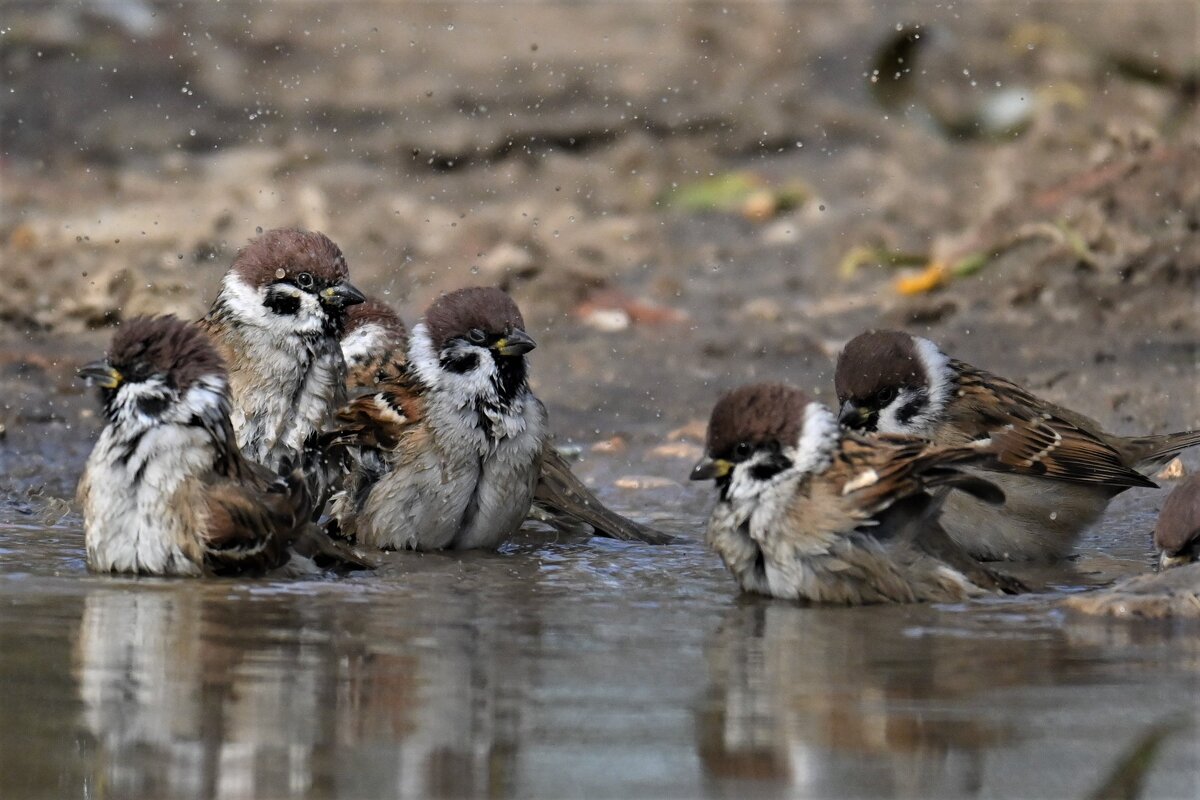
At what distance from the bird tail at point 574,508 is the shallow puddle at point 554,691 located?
81 centimetres

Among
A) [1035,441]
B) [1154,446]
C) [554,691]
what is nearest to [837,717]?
[554,691]

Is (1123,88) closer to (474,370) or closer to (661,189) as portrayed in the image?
(661,189)

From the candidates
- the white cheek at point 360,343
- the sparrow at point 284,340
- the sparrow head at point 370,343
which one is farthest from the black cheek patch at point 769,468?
the white cheek at point 360,343

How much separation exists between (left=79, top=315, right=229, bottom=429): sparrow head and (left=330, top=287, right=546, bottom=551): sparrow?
2.73 ft

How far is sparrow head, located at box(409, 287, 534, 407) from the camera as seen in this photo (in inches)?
257

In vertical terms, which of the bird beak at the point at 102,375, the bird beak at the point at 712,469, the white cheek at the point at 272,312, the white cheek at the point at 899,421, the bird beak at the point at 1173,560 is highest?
the white cheek at the point at 272,312

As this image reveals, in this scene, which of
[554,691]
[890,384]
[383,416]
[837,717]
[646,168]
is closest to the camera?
[837,717]

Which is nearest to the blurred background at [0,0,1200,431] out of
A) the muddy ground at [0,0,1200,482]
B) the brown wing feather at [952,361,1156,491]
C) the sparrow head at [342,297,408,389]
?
the muddy ground at [0,0,1200,482]

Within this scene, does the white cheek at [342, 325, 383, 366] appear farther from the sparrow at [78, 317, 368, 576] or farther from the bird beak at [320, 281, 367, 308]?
the sparrow at [78, 317, 368, 576]

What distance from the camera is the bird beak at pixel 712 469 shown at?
18.3 ft

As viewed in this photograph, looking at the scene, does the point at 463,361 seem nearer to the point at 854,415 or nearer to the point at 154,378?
the point at 154,378

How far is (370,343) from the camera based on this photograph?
25.2 ft

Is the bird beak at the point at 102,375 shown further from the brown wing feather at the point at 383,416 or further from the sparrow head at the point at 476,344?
the sparrow head at the point at 476,344

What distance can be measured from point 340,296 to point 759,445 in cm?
199
